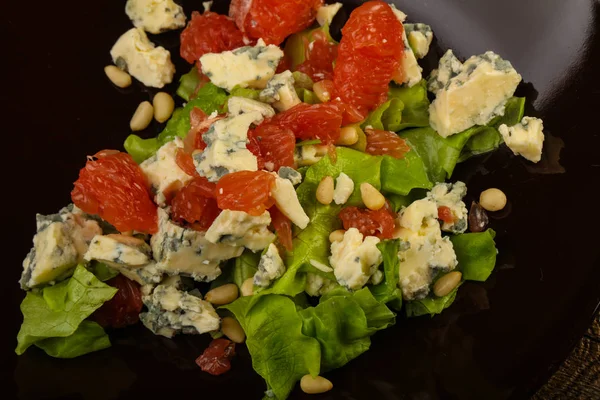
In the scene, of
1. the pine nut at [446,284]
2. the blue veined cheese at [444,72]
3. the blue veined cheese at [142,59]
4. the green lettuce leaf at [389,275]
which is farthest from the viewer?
the blue veined cheese at [142,59]

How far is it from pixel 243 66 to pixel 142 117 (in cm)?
57

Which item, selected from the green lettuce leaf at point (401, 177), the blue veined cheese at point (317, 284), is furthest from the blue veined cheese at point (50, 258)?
the green lettuce leaf at point (401, 177)

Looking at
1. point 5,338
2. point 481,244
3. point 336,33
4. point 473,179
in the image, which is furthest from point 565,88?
point 5,338

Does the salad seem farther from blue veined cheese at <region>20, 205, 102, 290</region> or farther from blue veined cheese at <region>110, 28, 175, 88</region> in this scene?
blue veined cheese at <region>110, 28, 175, 88</region>

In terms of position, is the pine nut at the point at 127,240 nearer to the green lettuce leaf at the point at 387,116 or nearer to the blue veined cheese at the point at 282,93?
the blue veined cheese at the point at 282,93

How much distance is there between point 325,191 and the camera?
278 centimetres

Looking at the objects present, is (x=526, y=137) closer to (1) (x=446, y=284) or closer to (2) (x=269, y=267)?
(1) (x=446, y=284)

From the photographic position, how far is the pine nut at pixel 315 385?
8.80 ft

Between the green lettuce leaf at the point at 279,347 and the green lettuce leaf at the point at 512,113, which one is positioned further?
the green lettuce leaf at the point at 512,113

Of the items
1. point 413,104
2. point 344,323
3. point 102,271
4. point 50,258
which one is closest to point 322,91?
point 413,104

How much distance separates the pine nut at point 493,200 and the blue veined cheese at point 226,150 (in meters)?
0.90

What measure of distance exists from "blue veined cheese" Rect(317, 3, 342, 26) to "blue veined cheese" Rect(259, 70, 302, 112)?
0.43m

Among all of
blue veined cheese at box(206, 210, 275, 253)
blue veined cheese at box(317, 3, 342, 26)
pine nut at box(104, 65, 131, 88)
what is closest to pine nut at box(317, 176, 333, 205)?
blue veined cheese at box(206, 210, 275, 253)

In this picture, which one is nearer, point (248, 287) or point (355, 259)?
point (355, 259)
